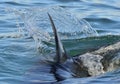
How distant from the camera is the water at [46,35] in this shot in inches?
293

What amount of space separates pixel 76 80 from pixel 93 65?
840 millimetres

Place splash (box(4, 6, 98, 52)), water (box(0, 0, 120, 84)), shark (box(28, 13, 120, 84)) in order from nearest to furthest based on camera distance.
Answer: shark (box(28, 13, 120, 84))
water (box(0, 0, 120, 84))
splash (box(4, 6, 98, 52))

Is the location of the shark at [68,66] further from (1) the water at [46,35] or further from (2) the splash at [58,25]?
(2) the splash at [58,25]

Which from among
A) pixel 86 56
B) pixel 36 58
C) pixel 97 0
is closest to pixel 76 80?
pixel 86 56

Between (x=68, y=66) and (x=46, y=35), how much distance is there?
2.79m

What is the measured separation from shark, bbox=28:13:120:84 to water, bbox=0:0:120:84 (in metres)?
0.19

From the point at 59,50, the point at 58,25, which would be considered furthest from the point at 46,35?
the point at 59,50

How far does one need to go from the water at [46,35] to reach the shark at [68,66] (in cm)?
19

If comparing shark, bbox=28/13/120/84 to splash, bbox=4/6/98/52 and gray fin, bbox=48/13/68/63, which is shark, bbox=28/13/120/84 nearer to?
gray fin, bbox=48/13/68/63

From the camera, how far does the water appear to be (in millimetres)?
7434

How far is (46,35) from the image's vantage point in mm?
9789

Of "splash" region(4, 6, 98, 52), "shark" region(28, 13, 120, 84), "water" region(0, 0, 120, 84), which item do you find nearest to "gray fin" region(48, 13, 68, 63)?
"shark" region(28, 13, 120, 84)

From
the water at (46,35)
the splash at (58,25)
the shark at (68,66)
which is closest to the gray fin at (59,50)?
the shark at (68,66)

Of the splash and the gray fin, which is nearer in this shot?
the gray fin
